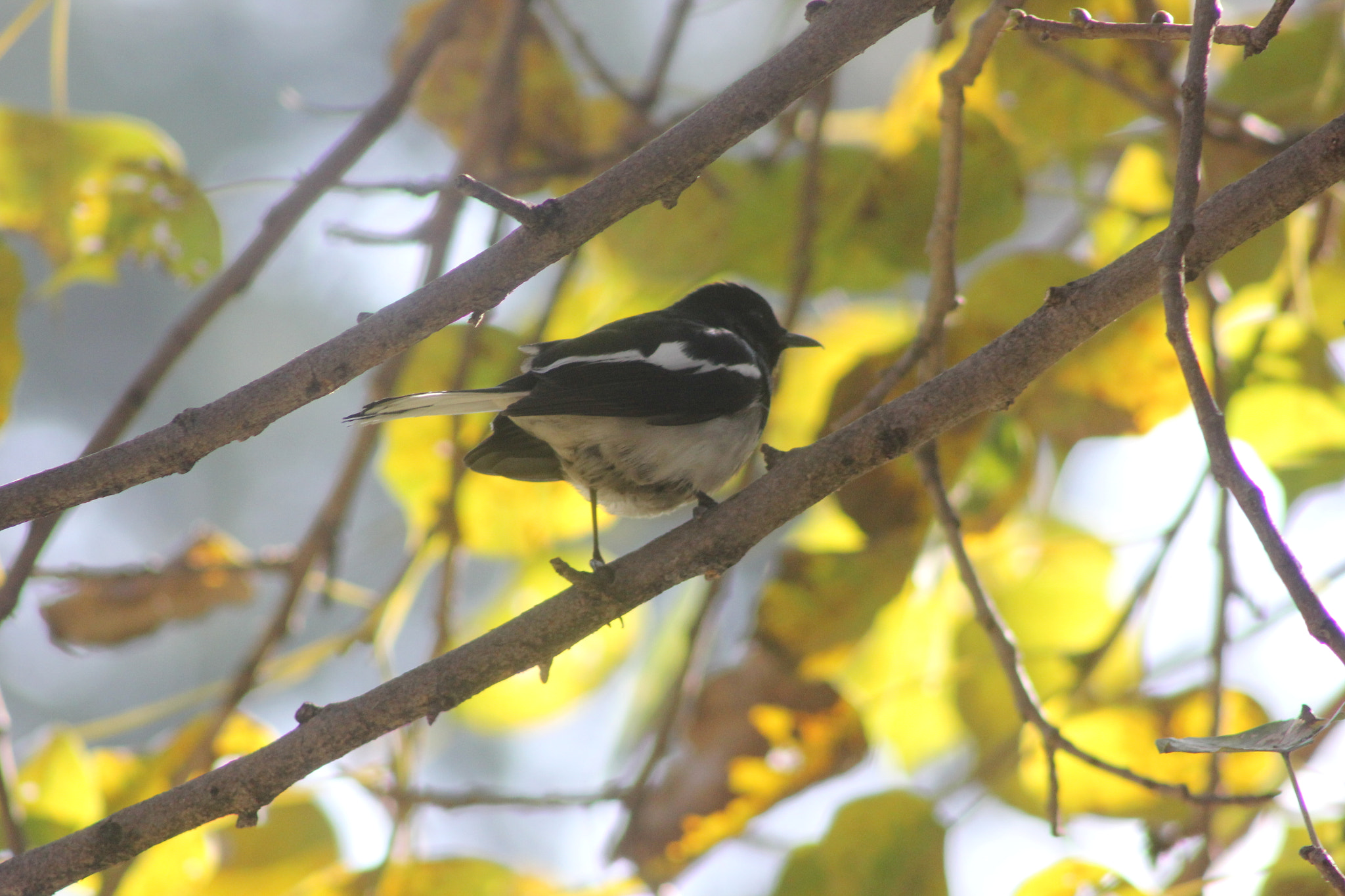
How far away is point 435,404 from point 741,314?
3.97 feet

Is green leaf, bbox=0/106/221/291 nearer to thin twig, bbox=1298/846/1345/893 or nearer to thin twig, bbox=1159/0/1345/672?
thin twig, bbox=1159/0/1345/672

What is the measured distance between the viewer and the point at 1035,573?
267 centimetres

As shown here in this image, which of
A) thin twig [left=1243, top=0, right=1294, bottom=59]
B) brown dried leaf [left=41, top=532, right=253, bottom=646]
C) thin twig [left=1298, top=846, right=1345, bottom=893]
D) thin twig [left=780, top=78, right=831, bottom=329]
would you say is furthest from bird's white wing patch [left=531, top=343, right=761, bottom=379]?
thin twig [left=1298, top=846, right=1345, bottom=893]

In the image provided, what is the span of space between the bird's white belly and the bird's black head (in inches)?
22.3

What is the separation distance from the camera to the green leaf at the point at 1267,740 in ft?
3.37

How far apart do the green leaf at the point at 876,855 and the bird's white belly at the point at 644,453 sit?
0.70m

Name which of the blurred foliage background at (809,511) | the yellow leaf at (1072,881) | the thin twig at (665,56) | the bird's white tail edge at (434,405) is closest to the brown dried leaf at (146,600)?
the blurred foliage background at (809,511)

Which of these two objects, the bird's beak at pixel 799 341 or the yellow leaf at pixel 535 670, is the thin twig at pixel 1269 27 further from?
the yellow leaf at pixel 535 670

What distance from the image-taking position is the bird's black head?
111 inches

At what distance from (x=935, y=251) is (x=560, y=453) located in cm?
83

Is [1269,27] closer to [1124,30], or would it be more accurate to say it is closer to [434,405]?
[1124,30]

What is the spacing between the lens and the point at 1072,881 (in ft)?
5.77

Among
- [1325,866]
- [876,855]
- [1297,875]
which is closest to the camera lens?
[1325,866]

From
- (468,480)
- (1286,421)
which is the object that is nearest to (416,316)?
(468,480)
